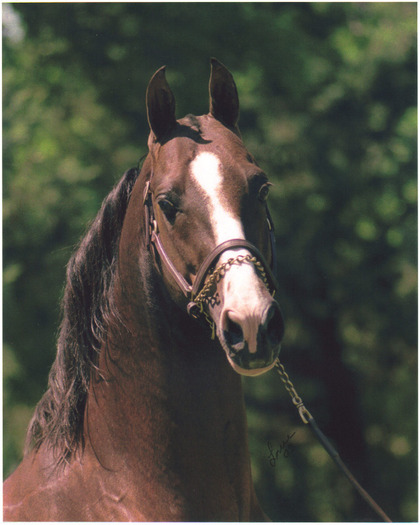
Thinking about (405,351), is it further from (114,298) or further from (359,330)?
(114,298)

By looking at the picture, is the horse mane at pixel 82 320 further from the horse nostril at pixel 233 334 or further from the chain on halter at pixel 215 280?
the horse nostril at pixel 233 334

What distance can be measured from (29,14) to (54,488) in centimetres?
698

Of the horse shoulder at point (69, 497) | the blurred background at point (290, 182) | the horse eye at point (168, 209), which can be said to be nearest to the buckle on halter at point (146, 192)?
the horse eye at point (168, 209)

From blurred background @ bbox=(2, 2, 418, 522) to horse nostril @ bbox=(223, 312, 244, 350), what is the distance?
554cm

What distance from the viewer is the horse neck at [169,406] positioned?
220cm

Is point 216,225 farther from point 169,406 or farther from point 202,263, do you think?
point 169,406

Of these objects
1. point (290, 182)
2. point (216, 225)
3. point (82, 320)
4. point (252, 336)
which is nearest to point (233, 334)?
point (252, 336)

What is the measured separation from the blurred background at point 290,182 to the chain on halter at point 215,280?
5.36 meters

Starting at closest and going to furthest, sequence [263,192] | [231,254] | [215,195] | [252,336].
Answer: [252,336] → [231,254] → [215,195] → [263,192]

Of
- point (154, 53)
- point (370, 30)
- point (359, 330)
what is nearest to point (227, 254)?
point (154, 53)

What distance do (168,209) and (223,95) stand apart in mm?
589

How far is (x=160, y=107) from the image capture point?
236cm

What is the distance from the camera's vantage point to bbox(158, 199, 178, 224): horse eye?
214 centimetres

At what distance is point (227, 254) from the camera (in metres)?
1.95
